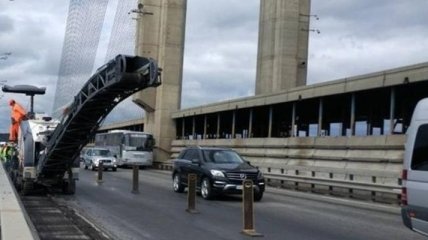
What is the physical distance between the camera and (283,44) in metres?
51.4

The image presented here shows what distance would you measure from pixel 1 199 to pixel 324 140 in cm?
2042

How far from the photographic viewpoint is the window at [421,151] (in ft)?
30.6

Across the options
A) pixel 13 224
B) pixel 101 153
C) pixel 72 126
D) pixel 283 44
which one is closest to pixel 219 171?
pixel 72 126

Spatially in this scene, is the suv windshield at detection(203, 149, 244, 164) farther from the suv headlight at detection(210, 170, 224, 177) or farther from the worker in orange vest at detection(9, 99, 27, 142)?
the worker in orange vest at detection(9, 99, 27, 142)

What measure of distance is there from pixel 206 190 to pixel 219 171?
82 centimetres

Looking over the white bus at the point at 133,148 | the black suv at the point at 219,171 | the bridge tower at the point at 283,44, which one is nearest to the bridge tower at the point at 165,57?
the white bus at the point at 133,148

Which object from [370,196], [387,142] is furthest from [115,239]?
[387,142]

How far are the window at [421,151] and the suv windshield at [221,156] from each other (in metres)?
11.6

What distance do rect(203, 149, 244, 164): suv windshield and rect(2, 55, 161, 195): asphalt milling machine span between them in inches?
162

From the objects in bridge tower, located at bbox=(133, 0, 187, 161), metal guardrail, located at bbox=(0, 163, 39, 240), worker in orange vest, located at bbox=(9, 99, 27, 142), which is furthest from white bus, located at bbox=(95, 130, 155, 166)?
metal guardrail, located at bbox=(0, 163, 39, 240)

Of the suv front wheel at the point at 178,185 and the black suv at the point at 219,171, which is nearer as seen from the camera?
the black suv at the point at 219,171

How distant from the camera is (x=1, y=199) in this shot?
13.2 metres

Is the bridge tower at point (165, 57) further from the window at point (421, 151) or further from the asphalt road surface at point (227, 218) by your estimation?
the window at point (421, 151)

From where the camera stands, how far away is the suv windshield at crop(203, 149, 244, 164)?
21.0m
